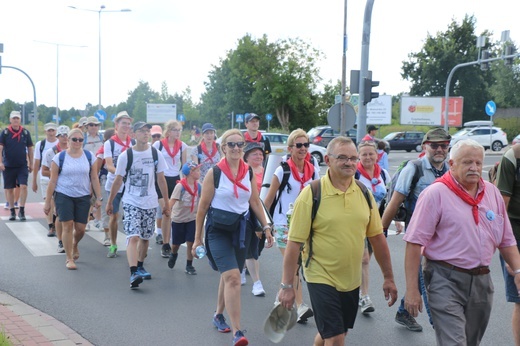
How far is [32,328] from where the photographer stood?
5.69 metres

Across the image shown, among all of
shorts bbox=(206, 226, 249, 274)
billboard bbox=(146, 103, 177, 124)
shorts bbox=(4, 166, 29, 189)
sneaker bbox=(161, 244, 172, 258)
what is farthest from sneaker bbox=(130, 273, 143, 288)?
billboard bbox=(146, 103, 177, 124)

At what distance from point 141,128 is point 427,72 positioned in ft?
219

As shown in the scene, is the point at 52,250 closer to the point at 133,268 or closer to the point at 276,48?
the point at 133,268

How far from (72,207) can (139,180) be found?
1374 millimetres

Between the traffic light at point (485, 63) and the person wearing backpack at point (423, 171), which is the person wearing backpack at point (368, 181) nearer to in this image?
the person wearing backpack at point (423, 171)

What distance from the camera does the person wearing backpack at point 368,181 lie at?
21.3ft

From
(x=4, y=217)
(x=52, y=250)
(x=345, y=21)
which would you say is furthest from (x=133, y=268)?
(x=345, y=21)

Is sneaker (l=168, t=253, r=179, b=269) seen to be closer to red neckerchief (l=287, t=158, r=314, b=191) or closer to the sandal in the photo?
the sandal

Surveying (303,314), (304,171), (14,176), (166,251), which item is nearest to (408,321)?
(303,314)

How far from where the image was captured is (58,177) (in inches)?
331

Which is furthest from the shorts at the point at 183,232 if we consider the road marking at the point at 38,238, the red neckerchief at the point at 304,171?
the red neckerchief at the point at 304,171

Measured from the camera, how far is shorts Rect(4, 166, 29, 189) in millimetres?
12711

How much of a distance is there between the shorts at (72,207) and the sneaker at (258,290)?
259 centimetres

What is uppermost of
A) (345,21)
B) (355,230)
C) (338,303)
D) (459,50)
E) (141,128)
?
(459,50)
